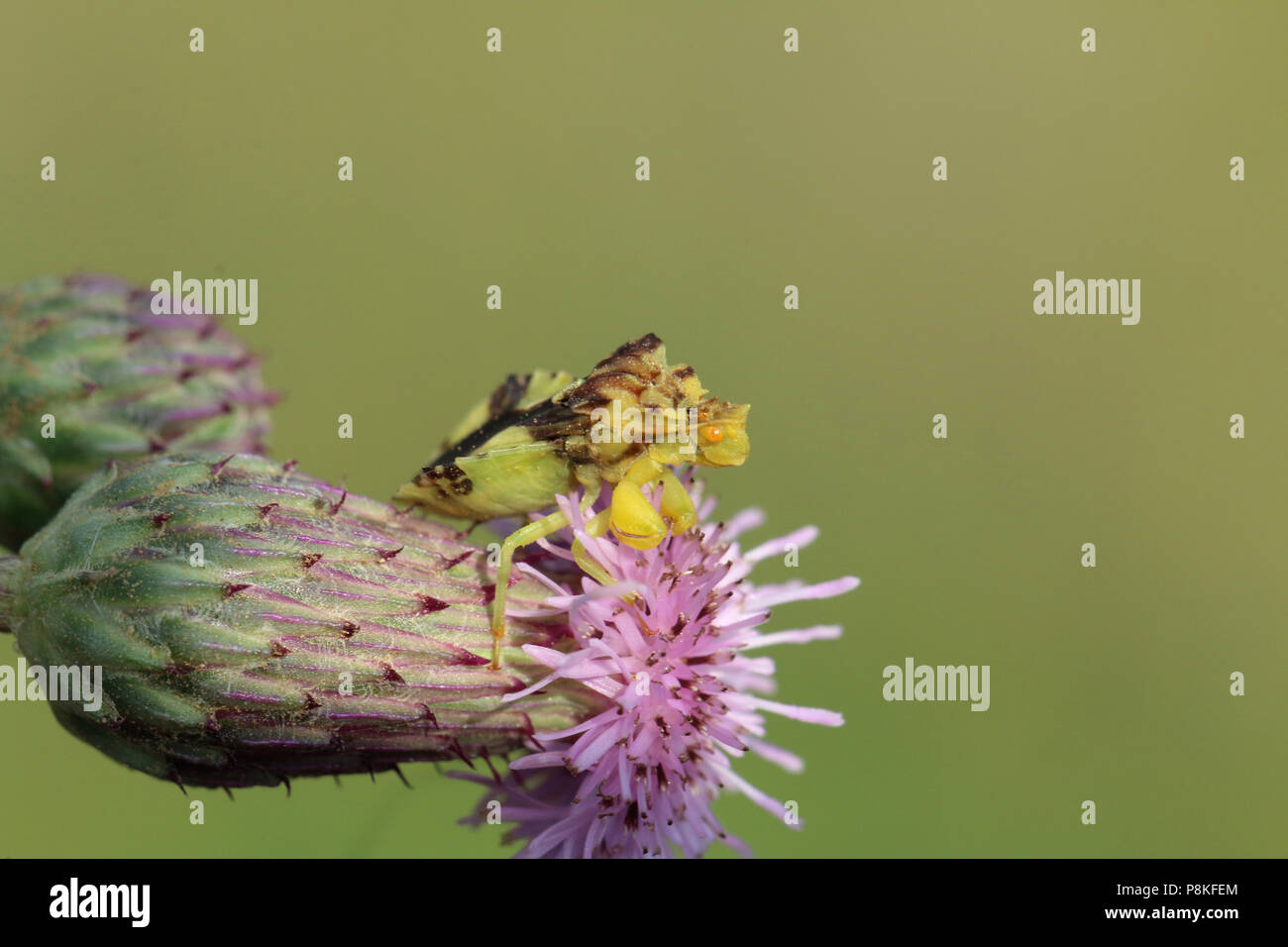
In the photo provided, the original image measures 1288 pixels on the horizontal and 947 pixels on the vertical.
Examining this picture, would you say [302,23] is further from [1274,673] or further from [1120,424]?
[1274,673]

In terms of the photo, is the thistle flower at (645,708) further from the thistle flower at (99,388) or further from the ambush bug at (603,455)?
the thistle flower at (99,388)

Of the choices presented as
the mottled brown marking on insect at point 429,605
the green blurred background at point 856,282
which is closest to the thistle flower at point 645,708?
the mottled brown marking on insect at point 429,605

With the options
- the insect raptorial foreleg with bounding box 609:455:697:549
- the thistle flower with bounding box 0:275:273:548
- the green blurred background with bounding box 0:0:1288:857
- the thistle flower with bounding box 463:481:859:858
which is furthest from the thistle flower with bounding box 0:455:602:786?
A: the green blurred background with bounding box 0:0:1288:857

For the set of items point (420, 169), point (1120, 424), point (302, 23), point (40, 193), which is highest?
point (302, 23)

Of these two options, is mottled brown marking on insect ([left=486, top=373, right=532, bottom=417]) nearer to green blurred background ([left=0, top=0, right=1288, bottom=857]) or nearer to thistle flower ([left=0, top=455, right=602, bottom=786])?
thistle flower ([left=0, top=455, right=602, bottom=786])

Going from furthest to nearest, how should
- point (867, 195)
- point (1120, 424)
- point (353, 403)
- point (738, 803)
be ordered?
point (867, 195) → point (1120, 424) → point (353, 403) → point (738, 803)

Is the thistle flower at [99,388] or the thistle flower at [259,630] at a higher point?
the thistle flower at [99,388]

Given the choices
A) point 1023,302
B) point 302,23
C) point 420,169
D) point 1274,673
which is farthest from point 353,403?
point 1274,673

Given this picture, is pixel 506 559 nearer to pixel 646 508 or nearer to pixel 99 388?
pixel 646 508
